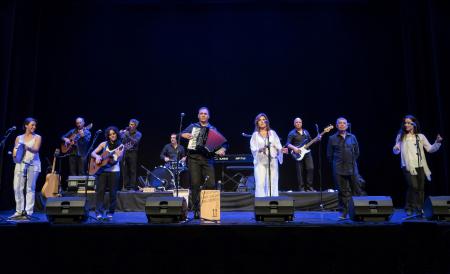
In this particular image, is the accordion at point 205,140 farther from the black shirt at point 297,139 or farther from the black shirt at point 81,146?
the black shirt at point 81,146

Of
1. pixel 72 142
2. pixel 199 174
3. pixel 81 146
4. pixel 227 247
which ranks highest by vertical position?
pixel 72 142

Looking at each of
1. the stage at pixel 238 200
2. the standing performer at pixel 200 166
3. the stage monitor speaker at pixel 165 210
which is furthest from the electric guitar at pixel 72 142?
the stage monitor speaker at pixel 165 210

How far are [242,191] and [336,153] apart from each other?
4.00 metres

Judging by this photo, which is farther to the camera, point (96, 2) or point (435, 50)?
point (96, 2)

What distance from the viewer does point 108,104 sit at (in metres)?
13.6

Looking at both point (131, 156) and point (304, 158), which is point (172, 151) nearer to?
point (131, 156)

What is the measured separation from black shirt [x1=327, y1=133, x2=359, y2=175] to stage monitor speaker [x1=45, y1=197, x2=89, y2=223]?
4835mm

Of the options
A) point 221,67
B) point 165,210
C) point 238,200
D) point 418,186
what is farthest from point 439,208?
point 221,67

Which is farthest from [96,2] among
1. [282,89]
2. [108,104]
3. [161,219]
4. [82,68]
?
[161,219]

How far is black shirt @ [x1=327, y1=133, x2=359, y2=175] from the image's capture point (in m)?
7.75

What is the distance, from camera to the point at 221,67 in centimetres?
1358

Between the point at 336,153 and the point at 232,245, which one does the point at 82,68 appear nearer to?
the point at 336,153

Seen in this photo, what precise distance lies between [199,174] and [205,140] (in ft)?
2.14

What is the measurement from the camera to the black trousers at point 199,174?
715 centimetres
